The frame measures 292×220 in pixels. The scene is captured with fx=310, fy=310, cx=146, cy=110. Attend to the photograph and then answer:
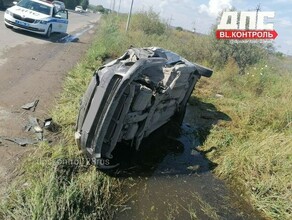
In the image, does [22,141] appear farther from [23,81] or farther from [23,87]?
[23,81]

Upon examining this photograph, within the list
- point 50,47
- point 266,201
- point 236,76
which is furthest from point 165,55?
point 50,47

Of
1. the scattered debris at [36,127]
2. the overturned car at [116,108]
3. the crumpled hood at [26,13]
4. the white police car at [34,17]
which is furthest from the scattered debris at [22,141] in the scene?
the crumpled hood at [26,13]

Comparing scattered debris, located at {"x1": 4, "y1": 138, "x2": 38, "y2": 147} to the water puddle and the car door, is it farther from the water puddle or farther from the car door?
the car door

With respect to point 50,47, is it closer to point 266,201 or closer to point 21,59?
point 21,59

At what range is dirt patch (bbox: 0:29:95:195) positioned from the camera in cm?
404

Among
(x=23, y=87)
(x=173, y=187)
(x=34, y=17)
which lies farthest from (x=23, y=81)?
(x=34, y=17)

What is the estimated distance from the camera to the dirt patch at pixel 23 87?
4.04 meters

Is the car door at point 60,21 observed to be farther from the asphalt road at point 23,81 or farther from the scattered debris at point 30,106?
the scattered debris at point 30,106

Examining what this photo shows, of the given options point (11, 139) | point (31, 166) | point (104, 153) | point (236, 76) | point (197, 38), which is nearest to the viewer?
point (31, 166)

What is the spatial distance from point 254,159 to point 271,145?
1.91 ft

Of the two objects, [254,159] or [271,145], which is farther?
[271,145]

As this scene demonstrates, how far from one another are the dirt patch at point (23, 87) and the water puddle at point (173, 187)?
1419 millimetres

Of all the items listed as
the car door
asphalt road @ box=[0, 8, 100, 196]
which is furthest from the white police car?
asphalt road @ box=[0, 8, 100, 196]

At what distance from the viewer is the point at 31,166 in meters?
3.65
